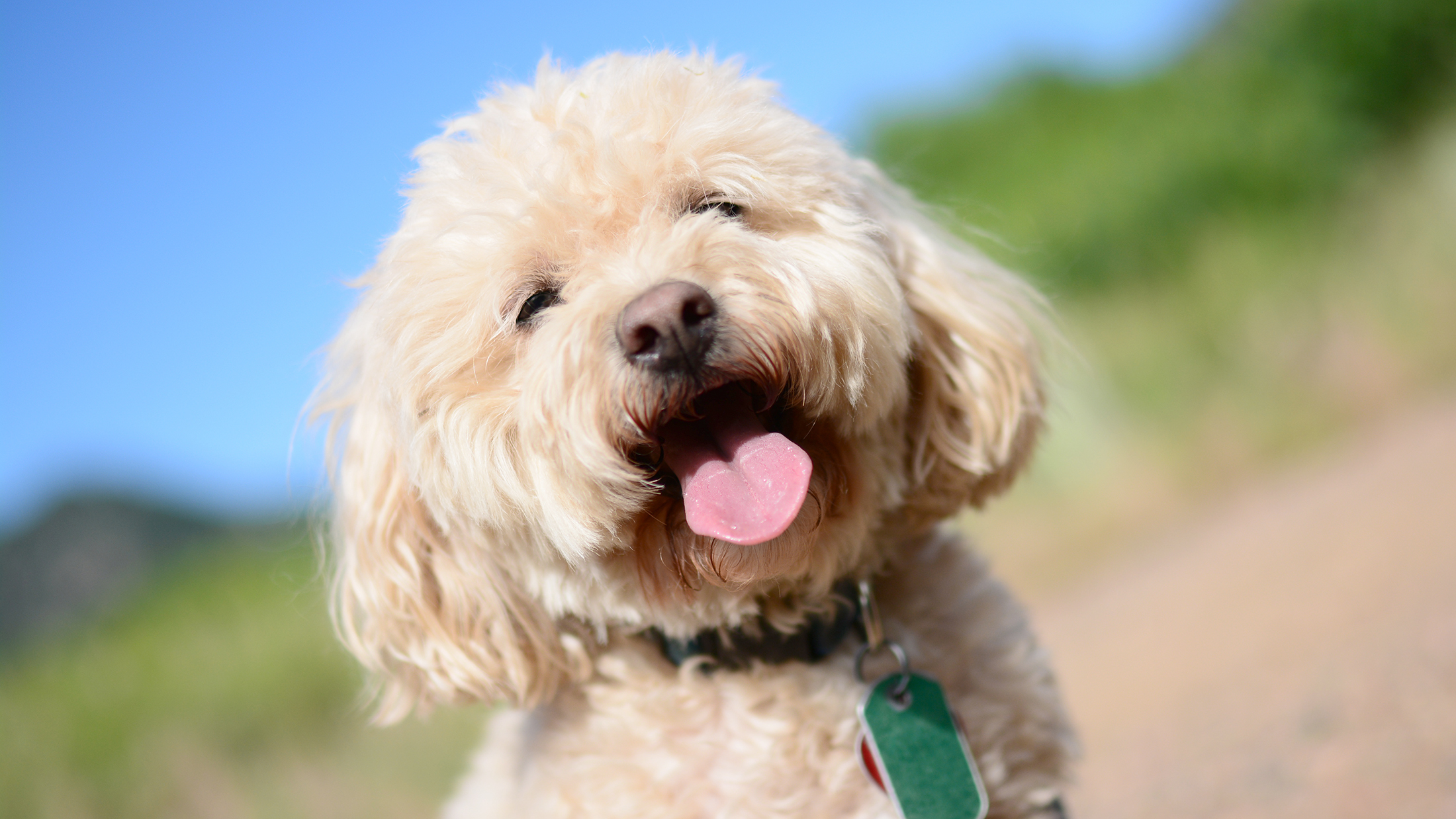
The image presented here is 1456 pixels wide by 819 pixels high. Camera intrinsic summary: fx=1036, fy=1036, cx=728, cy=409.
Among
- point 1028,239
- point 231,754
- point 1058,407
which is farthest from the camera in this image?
point 1028,239

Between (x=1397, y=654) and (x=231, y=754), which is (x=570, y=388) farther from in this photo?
(x=231, y=754)

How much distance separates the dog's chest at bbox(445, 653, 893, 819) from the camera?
1980 mm

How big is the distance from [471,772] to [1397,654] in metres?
2.86

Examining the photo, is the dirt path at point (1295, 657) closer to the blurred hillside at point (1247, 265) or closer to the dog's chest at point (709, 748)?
the blurred hillside at point (1247, 265)

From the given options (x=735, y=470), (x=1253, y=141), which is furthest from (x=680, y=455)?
(x=1253, y=141)

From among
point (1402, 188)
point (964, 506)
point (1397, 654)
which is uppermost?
point (1402, 188)

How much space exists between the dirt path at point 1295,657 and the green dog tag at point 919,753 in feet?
4.59

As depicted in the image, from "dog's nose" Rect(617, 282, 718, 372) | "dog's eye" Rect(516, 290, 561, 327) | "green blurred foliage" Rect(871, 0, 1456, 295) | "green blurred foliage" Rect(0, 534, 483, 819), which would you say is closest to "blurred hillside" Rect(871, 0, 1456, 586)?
"green blurred foliage" Rect(871, 0, 1456, 295)

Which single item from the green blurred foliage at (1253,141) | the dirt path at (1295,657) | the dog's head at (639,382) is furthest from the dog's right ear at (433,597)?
the green blurred foliage at (1253,141)

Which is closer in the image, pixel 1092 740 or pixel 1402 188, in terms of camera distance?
pixel 1092 740

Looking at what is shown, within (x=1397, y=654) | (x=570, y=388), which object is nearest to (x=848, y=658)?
(x=570, y=388)

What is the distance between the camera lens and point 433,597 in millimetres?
2250

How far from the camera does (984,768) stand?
6.65ft

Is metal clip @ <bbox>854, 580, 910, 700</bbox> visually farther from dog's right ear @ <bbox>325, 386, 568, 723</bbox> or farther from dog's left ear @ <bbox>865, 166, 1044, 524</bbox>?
dog's right ear @ <bbox>325, 386, 568, 723</bbox>
